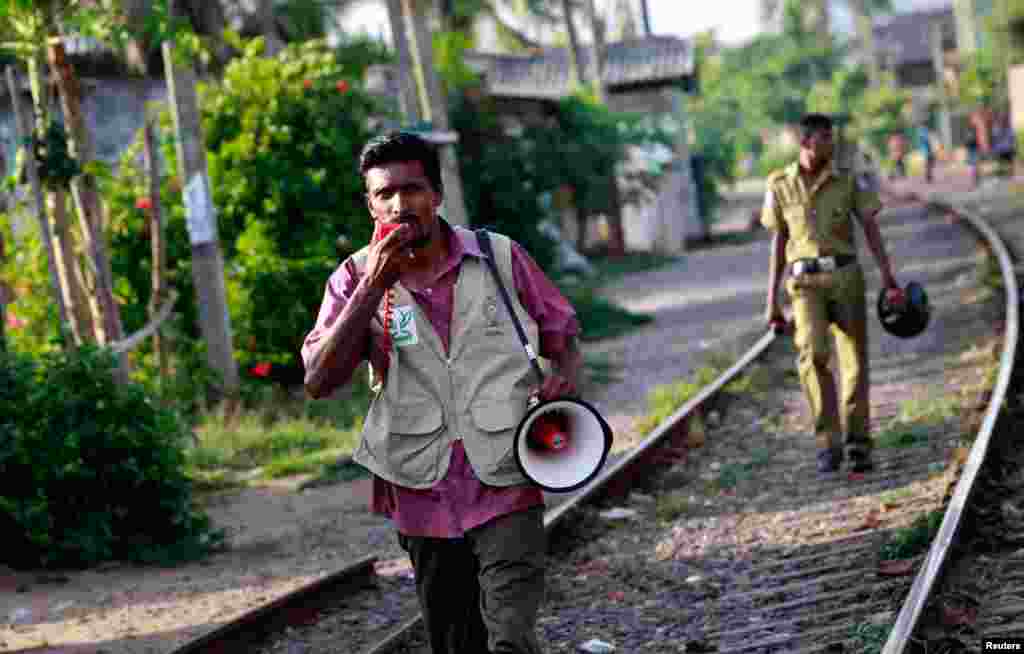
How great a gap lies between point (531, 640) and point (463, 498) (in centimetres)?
42

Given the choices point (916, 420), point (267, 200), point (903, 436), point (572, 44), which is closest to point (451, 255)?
point (903, 436)

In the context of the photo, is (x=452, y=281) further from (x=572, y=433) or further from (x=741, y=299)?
(x=741, y=299)

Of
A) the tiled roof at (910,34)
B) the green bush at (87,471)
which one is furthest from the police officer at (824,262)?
the tiled roof at (910,34)

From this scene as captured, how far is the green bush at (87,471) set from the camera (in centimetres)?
904

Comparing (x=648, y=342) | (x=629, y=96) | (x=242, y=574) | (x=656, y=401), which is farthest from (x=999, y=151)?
(x=242, y=574)

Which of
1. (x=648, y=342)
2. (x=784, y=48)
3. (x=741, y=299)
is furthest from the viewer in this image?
(x=784, y=48)

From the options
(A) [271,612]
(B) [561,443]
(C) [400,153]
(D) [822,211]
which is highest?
(C) [400,153]

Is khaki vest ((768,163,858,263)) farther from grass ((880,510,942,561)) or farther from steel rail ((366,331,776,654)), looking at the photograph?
grass ((880,510,942,561))

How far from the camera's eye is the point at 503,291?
172 inches

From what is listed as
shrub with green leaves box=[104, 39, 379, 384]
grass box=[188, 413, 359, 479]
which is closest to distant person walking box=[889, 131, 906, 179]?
shrub with green leaves box=[104, 39, 379, 384]

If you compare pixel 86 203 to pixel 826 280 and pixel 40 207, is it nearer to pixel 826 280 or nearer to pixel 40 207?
pixel 40 207

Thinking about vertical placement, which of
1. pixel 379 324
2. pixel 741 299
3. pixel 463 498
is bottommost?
pixel 741 299

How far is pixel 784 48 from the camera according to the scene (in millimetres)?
82438

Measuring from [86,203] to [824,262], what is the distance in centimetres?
565
